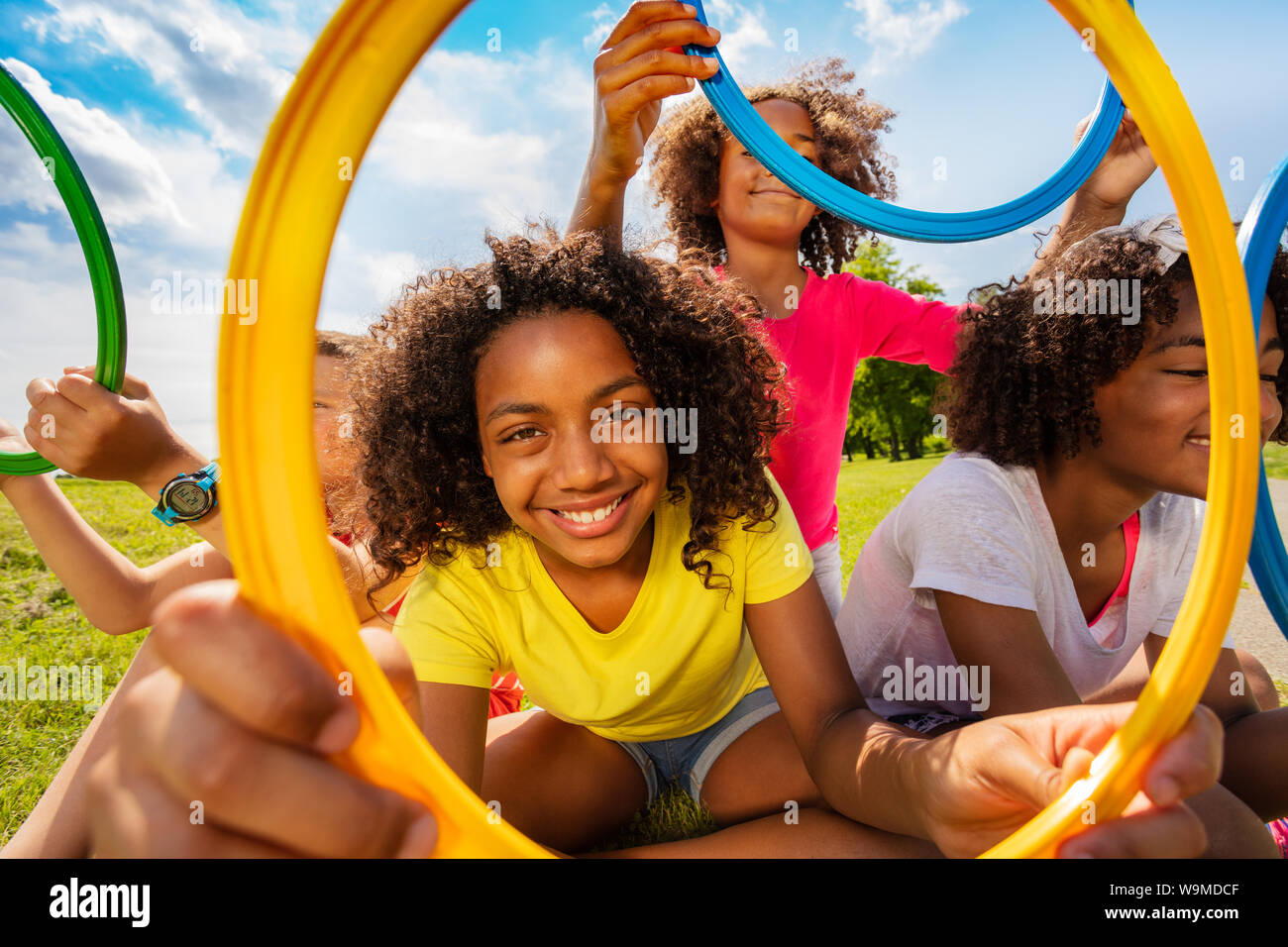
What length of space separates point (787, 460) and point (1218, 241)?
73.3 inches

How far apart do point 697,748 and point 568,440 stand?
3.38 ft

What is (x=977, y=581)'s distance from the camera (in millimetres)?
1918

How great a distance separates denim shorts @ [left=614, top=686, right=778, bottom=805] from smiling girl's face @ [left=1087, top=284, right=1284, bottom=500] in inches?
46.4

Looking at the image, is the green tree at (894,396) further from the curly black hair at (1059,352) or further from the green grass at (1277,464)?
the curly black hair at (1059,352)

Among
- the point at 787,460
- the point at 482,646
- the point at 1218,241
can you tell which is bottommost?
the point at 482,646

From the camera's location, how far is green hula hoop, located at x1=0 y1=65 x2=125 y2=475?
2.32 metres

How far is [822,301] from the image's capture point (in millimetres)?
3221

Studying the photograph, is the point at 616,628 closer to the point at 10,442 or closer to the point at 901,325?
the point at 901,325

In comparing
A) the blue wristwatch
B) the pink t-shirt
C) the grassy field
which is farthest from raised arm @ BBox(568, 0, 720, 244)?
the grassy field

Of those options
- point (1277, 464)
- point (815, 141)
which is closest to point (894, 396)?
point (1277, 464)

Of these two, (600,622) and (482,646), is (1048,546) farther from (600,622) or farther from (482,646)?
(482,646)

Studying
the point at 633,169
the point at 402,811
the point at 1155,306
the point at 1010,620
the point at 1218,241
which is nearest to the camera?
the point at 402,811

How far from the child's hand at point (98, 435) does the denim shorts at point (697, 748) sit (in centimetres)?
147

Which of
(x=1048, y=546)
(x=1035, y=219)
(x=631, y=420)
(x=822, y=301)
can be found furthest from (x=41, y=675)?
(x=1035, y=219)
